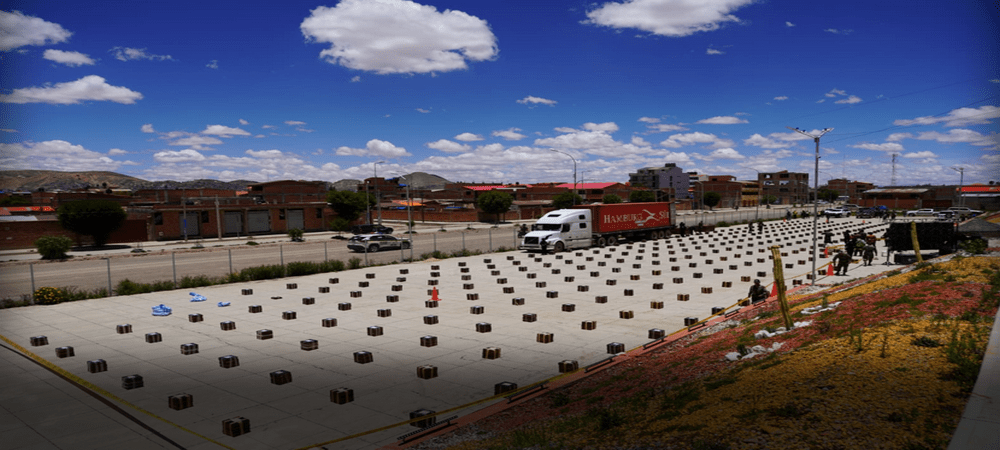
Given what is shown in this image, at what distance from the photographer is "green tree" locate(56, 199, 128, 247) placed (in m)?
47.8

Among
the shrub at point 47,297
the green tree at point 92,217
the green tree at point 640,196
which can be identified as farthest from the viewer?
the green tree at point 640,196

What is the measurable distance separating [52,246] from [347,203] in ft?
101

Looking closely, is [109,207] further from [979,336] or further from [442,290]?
[979,336]

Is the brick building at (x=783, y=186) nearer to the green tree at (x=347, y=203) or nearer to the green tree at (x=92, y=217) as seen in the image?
the green tree at (x=347, y=203)

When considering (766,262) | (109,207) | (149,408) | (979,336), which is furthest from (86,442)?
(109,207)

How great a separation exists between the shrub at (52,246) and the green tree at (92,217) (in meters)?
7.39

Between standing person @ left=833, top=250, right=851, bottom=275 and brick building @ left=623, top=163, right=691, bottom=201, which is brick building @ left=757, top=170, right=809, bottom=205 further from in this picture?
standing person @ left=833, top=250, right=851, bottom=275

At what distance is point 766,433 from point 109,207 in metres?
57.3

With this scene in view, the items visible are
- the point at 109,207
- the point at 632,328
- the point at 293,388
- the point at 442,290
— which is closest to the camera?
the point at 293,388

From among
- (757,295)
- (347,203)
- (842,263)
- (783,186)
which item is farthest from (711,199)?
(757,295)

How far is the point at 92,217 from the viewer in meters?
48.3

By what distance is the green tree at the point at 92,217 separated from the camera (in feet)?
157

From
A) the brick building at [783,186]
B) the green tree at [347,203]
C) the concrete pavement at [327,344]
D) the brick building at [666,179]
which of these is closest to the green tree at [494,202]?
the green tree at [347,203]

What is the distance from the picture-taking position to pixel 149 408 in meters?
9.84
